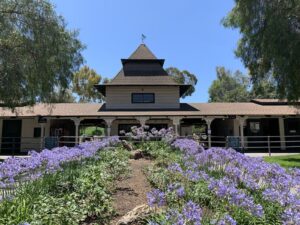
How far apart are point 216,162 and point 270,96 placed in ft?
143

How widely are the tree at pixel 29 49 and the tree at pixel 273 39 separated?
10013 mm

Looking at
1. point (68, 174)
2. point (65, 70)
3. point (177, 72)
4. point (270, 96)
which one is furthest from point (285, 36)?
point (177, 72)

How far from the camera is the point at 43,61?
1616 centimetres

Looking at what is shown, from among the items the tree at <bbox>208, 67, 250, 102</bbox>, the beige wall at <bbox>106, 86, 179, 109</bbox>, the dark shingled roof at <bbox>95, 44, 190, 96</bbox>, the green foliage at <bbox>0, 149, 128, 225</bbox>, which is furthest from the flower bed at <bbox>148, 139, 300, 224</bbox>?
the tree at <bbox>208, 67, 250, 102</bbox>

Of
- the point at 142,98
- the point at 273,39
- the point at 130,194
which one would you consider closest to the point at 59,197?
the point at 130,194

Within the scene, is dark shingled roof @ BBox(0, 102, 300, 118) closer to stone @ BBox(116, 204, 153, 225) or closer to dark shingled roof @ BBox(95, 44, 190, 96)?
dark shingled roof @ BBox(95, 44, 190, 96)

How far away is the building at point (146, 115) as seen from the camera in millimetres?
21875

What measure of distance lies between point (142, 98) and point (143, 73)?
266 centimetres

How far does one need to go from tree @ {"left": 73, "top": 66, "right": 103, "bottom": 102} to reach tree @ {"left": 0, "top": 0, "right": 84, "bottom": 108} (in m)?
34.7

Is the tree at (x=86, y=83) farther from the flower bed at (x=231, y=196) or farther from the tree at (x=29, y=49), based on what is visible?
the flower bed at (x=231, y=196)

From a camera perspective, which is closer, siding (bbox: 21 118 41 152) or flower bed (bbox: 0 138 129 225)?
flower bed (bbox: 0 138 129 225)

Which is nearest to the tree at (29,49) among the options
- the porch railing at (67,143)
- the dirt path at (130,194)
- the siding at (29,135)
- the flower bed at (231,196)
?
the porch railing at (67,143)

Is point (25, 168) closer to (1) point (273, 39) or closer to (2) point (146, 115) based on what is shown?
(1) point (273, 39)

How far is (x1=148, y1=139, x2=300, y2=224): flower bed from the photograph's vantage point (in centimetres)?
366
